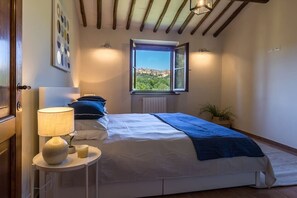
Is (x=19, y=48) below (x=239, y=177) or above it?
above

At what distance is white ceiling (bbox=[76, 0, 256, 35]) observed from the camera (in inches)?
183

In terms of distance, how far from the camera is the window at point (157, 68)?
5.65m

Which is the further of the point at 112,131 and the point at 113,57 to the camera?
the point at 113,57

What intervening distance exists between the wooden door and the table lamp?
0.26 m

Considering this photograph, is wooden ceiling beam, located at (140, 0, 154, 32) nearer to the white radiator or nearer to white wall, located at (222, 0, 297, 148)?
the white radiator

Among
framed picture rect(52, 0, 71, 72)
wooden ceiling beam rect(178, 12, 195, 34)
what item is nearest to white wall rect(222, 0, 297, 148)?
wooden ceiling beam rect(178, 12, 195, 34)

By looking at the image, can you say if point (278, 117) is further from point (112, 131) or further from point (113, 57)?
point (113, 57)

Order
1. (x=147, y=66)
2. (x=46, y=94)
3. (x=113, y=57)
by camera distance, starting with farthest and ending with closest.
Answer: (x=147, y=66) → (x=113, y=57) → (x=46, y=94)

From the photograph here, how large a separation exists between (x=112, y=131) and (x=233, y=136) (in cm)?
133

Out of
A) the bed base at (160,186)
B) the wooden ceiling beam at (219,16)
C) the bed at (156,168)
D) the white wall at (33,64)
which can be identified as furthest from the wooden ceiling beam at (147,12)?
the bed base at (160,186)

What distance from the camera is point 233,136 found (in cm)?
243

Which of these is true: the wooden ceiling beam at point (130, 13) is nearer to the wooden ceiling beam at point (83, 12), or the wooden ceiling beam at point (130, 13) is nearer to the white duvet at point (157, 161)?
the wooden ceiling beam at point (83, 12)

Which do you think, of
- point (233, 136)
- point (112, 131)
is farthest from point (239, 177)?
point (112, 131)

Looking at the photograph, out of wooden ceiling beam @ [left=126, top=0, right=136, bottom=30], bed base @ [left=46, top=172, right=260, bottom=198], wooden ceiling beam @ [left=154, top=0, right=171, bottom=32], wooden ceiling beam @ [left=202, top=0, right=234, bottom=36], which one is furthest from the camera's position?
wooden ceiling beam @ [left=202, top=0, right=234, bottom=36]
